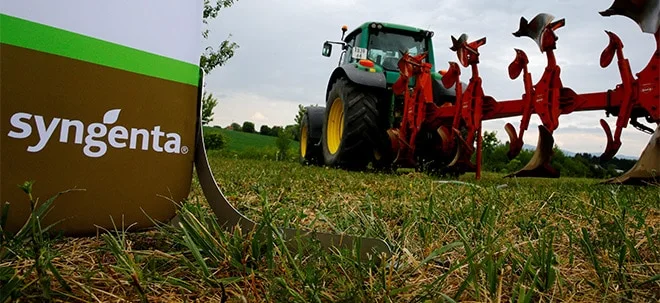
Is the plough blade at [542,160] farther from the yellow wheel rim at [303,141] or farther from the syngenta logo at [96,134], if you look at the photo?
the yellow wheel rim at [303,141]

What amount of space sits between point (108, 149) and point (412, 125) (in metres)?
3.97

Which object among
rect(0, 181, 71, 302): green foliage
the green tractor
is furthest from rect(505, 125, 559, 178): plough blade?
rect(0, 181, 71, 302): green foliage

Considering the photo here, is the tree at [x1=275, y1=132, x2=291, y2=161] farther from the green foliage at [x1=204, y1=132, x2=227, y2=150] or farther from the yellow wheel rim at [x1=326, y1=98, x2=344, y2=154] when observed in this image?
the yellow wheel rim at [x1=326, y1=98, x2=344, y2=154]

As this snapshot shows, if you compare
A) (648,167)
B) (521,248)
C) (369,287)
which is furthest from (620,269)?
(648,167)

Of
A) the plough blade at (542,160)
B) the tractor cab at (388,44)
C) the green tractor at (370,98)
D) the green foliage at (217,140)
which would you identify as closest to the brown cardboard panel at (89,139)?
the plough blade at (542,160)

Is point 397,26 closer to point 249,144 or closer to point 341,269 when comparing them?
point 341,269

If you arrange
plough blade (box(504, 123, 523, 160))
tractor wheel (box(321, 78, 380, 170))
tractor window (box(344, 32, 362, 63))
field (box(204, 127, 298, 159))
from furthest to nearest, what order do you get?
field (box(204, 127, 298, 159)) → tractor window (box(344, 32, 362, 63)) → tractor wheel (box(321, 78, 380, 170)) → plough blade (box(504, 123, 523, 160))

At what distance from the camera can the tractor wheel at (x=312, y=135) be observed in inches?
279

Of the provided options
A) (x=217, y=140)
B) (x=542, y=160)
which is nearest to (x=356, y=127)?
(x=542, y=160)

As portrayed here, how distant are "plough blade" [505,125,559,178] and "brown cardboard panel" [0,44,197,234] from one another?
2.94 metres

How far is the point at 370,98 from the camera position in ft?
16.6

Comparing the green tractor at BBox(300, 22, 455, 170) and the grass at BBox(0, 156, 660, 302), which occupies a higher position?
the green tractor at BBox(300, 22, 455, 170)

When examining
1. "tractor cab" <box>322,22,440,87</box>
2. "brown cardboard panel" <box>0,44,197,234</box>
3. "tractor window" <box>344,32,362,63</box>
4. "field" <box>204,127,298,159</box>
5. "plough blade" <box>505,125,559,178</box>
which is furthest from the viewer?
"field" <box>204,127,298,159</box>

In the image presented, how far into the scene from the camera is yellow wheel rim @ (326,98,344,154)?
18.9 feet
